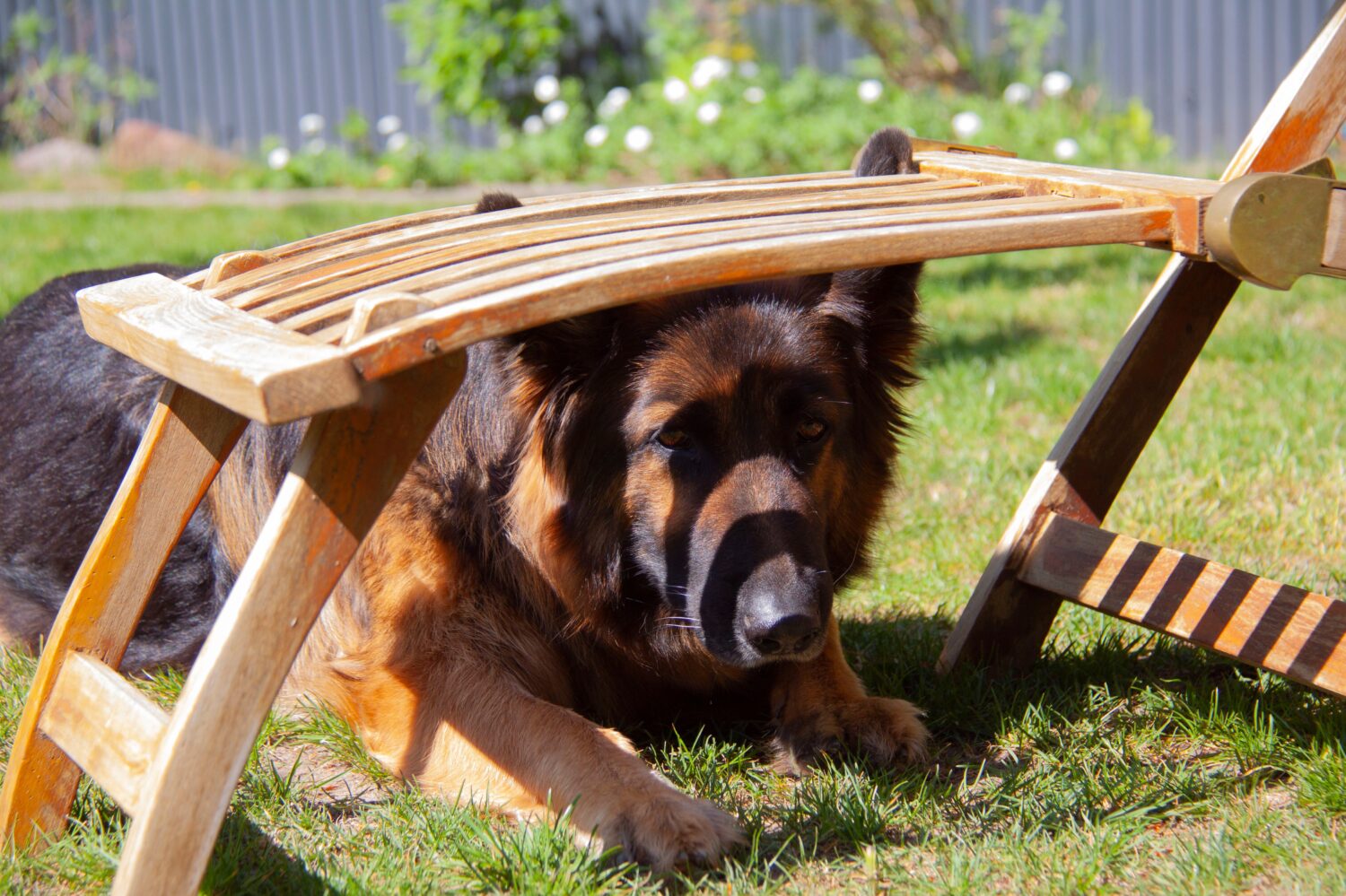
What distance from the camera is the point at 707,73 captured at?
10078 mm

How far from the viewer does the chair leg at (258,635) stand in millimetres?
1968

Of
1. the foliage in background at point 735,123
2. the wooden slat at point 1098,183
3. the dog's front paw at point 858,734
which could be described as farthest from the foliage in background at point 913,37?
the dog's front paw at point 858,734

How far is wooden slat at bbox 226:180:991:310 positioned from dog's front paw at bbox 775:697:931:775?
4.05ft

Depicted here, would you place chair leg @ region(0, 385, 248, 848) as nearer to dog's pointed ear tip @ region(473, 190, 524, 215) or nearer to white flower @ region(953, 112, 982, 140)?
dog's pointed ear tip @ region(473, 190, 524, 215)

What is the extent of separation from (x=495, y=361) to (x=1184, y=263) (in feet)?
5.40

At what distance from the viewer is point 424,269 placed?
2.31 meters

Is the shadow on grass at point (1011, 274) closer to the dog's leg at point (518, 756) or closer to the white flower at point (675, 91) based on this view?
the white flower at point (675, 91)

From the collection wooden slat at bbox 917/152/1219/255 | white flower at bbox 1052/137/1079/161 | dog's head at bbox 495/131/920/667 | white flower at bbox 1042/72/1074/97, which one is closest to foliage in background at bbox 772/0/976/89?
white flower at bbox 1042/72/1074/97

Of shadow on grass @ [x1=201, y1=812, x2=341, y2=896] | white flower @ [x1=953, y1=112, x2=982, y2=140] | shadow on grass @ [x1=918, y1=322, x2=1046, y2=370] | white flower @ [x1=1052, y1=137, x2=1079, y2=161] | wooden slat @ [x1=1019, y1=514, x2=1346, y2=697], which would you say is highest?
white flower @ [x1=953, y1=112, x2=982, y2=140]

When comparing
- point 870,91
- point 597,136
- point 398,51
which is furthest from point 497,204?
point 398,51

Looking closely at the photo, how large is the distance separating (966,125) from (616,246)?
7235 millimetres

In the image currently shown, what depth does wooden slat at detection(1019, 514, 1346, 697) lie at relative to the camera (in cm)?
268

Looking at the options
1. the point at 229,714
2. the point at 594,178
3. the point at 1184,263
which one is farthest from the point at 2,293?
the point at 1184,263

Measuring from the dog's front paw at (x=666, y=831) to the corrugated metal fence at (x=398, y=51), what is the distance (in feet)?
31.7
